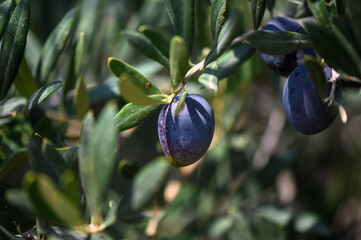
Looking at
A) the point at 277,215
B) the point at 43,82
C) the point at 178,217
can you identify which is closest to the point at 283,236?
the point at 277,215

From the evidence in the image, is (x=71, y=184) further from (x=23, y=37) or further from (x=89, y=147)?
(x=23, y=37)

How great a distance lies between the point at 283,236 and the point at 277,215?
12cm

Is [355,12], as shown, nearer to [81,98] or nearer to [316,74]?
[316,74]

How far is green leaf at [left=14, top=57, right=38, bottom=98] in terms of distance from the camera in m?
0.88

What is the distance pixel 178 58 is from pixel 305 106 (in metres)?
0.22

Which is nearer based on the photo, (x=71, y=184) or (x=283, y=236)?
(x=71, y=184)

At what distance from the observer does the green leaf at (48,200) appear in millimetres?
499

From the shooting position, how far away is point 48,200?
0.50 metres

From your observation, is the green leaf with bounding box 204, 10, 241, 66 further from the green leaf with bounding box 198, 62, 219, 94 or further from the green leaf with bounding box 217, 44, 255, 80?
the green leaf with bounding box 217, 44, 255, 80

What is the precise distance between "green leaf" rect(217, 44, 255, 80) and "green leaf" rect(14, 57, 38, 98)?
39 cm

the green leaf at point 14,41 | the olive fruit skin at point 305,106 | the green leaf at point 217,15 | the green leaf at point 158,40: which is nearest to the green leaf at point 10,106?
the green leaf at point 14,41

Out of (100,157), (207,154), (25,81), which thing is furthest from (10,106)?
(207,154)

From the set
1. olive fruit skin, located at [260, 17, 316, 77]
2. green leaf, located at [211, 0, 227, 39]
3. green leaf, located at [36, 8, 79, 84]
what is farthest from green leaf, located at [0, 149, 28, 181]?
olive fruit skin, located at [260, 17, 316, 77]

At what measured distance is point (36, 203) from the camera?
51 cm
